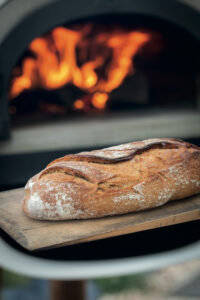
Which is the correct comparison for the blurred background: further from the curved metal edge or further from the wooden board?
the curved metal edge

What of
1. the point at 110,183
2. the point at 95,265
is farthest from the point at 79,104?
the point at 95,265

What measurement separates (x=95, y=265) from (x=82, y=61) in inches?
68.7

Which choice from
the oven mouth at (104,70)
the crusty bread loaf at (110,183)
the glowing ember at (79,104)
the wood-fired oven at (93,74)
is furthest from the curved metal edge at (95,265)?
the glowing ember at (79,104)

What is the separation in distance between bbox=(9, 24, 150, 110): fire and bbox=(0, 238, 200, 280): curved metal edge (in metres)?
1.55

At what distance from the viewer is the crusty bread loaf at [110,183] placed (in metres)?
1.01

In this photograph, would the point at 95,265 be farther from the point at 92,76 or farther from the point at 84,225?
the point at 92,76

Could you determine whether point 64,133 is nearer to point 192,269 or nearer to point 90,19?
Result: point 90,19

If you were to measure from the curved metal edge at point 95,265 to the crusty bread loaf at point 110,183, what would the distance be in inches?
8.3

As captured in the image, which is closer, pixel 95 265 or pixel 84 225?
pixel 95 265

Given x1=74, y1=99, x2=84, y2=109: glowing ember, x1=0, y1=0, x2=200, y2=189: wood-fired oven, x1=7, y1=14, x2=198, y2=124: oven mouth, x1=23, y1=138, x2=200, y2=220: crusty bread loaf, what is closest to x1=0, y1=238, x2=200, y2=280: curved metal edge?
x1=23, y1=138, x2=200, y2=220: crusty bread loaf

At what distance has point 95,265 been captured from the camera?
0.76 m

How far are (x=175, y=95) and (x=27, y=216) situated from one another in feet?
5.97

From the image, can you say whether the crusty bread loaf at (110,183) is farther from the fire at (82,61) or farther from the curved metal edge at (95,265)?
the fire at (82,61)

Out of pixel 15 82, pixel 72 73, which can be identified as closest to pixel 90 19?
pixel 72 73
